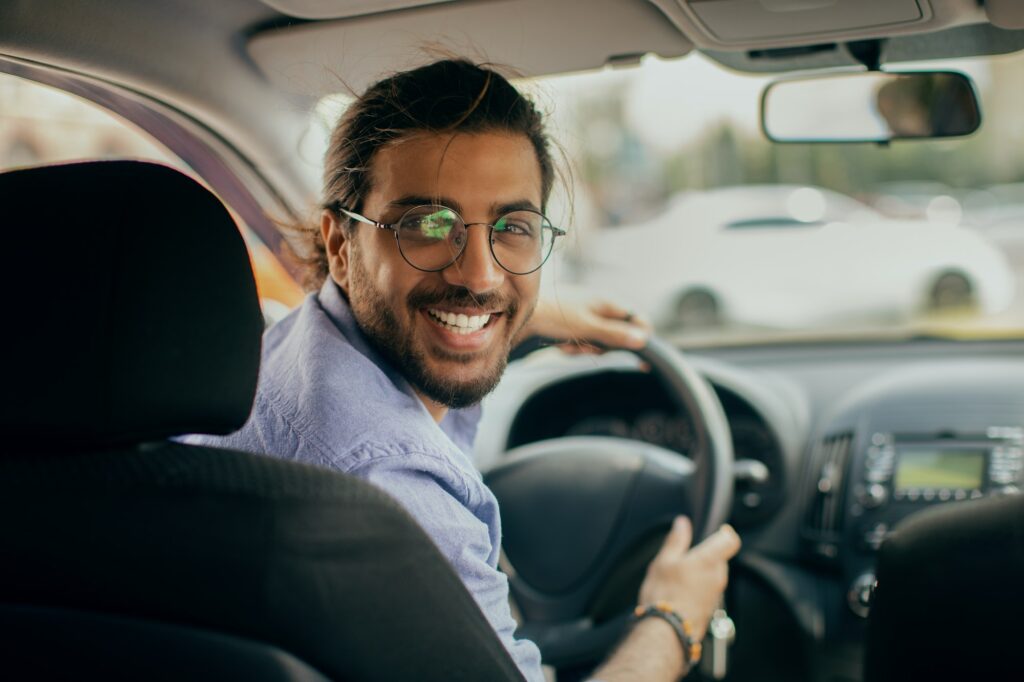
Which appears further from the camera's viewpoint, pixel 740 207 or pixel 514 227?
pixel 740 207

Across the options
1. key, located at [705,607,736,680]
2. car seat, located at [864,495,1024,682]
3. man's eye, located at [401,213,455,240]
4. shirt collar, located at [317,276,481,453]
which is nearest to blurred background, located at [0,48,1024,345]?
man's eye, located at [401,213,455,240]

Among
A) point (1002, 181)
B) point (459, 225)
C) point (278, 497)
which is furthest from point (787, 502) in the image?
point (1002, 181)

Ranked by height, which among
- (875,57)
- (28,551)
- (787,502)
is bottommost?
(787,502)

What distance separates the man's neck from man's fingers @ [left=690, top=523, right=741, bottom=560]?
749mm

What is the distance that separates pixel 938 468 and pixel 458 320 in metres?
1.82

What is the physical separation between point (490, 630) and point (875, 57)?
1567 millimetres

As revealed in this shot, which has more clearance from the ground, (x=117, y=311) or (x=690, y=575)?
(x=117, y=311)

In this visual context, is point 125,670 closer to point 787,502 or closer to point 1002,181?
point 787,502

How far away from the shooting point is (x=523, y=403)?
141 inches

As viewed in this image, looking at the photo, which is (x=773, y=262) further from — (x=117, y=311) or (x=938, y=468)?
(x=117, y=311)

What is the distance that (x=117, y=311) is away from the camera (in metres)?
1.26

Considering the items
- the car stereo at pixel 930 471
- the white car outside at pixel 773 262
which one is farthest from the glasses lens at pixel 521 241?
the white car outside at pixel 773 262

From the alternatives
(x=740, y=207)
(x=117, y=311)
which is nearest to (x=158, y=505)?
(x=117, y=311)

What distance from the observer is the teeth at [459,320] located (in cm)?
192
